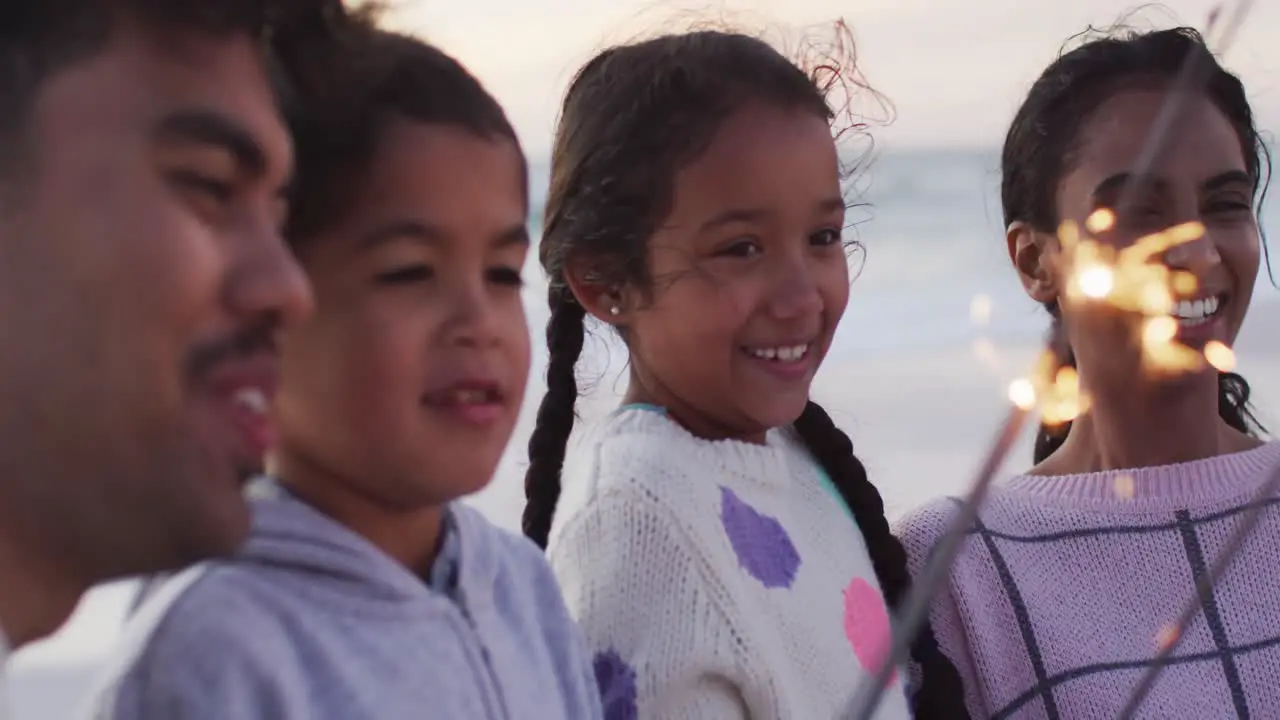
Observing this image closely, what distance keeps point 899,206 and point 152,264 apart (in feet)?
36.8

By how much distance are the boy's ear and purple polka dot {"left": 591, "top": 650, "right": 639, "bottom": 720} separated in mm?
398

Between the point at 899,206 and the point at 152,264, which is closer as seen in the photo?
the point at 152,264

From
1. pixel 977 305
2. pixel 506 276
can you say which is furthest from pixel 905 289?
pixel 506 276

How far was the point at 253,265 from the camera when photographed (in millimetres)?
989

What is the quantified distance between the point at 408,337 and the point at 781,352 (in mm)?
570

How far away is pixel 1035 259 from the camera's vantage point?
222 cm

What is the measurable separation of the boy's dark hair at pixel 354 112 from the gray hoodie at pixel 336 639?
0.23m

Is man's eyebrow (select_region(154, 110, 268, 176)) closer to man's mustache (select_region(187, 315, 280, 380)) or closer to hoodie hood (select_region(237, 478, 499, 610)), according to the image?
man's mustache (select_region(187, 315, 280, 380))

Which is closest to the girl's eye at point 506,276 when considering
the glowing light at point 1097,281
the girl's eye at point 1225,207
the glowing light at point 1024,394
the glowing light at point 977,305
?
the glowing light at point 1024,394

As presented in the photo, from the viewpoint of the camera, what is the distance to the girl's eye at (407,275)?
4.12 ft

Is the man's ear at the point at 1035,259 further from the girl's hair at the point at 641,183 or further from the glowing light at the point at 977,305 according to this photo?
the glowing light at the point at 977,305

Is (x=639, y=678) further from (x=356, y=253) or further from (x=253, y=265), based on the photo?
(x=253, y=265)

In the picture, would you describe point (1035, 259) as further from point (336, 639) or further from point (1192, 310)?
point (336, 639)

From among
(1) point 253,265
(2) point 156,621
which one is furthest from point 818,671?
(1) point 253,265
